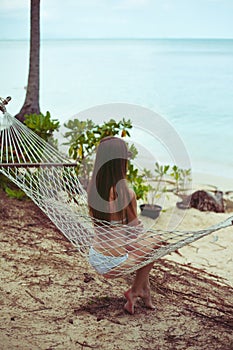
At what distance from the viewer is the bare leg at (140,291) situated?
1.64 meters

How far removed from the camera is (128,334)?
1.51m

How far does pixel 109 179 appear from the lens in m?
1.62

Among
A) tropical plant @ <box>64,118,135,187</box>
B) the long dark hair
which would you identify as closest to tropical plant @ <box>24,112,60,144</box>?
tropical plant @ <box>64,118,135,187</box>

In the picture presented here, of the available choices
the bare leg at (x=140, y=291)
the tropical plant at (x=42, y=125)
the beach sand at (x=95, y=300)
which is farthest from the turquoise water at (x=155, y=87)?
the bare leg at (x=140, y=291)

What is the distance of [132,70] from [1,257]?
40.5 feet

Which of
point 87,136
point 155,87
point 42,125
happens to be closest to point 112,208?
point 87,136

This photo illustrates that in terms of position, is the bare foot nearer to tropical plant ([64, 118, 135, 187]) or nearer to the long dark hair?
the long dark hair

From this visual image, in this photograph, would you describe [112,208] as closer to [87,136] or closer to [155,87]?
[87,136]

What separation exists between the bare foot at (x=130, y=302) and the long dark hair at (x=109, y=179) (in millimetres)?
260

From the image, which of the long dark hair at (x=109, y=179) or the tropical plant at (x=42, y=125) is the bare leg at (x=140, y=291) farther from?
the tropical plant at (x=42, y=125)

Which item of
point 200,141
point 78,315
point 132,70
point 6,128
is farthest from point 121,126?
point 132,70

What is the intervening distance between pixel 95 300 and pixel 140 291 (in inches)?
6.8

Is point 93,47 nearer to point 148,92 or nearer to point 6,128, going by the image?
point 148,92

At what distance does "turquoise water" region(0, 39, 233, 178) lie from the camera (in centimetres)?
792
